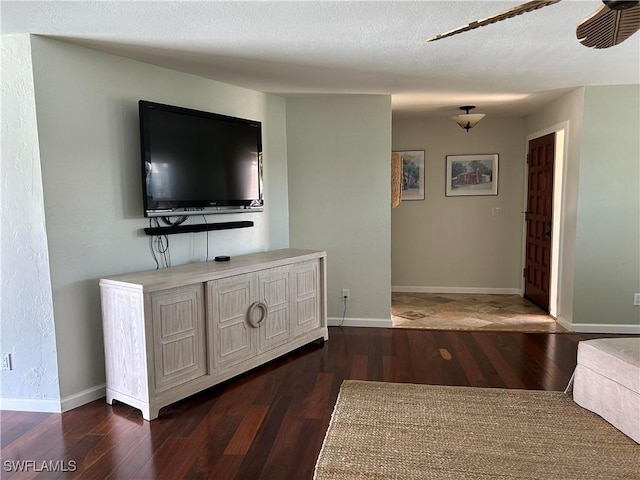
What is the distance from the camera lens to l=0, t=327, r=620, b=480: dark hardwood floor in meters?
2.13

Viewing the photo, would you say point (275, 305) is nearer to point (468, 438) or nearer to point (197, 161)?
point (197, 161)

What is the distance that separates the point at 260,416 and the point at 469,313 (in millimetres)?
3044

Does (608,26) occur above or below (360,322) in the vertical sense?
above

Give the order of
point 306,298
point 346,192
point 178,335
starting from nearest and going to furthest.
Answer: point 178,335 → point 306,298 → point 346,192

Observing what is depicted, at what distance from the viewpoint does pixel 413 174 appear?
589cm

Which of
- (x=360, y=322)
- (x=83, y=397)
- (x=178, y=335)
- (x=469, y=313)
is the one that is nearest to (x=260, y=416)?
(x=178, y=335)

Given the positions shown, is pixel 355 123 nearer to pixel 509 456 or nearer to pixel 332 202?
pixel 332 202

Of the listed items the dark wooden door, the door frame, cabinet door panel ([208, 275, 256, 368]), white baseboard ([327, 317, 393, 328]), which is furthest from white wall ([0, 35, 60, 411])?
the dark wooden door

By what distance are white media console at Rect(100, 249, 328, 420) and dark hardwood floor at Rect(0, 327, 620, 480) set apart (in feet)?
0.42

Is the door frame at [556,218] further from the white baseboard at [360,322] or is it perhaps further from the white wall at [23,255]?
the white wall at [23,255]

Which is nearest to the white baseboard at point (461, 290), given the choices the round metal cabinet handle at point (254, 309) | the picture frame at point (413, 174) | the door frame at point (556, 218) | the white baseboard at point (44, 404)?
the door frame at point (556, 218)

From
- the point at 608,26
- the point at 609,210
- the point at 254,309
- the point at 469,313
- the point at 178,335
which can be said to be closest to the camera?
the point at 608,26

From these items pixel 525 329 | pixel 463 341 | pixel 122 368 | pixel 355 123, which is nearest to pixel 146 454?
pixel 122 368

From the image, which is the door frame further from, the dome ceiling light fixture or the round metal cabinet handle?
the round metal cabinet handle
